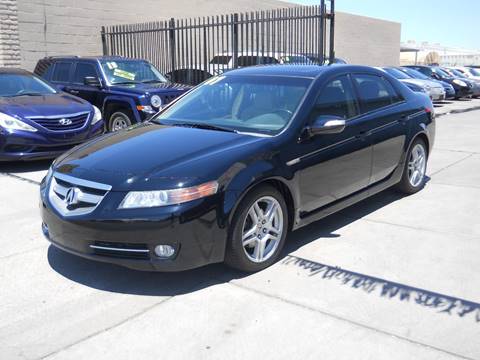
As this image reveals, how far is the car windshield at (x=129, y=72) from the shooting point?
35.0 feet

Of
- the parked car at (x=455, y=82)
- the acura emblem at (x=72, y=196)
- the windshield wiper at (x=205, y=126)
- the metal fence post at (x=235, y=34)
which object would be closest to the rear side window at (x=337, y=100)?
the windshield wiper at (x=205, y=126)

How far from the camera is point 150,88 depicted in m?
10.1

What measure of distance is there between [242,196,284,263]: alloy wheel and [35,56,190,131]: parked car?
568cm

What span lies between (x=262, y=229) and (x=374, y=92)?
2421 mm

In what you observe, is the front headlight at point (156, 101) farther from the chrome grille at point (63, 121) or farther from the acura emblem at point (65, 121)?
the acura emblem at point (65, 121)

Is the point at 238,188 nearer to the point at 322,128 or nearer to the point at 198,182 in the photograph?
the point at 198,182

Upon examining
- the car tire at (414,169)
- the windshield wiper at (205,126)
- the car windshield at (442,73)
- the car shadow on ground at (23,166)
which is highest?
the windshield wiper at (205,126)

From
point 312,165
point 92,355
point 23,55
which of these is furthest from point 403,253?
point 23,55

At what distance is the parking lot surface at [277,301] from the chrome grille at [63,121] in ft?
9.58

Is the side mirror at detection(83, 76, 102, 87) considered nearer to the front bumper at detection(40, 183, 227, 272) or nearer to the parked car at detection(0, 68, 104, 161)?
the parked car at detection(0, 68, 104, 161)

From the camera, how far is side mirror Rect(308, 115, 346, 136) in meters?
4.65

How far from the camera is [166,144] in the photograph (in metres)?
4.45

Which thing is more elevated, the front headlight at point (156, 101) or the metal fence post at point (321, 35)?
the metal fence post at point (321, 35)

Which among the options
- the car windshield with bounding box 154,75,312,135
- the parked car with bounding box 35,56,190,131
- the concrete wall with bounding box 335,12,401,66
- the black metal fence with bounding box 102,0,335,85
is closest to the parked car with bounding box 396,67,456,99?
the black metal fence with bounding box 102,0,335,85
